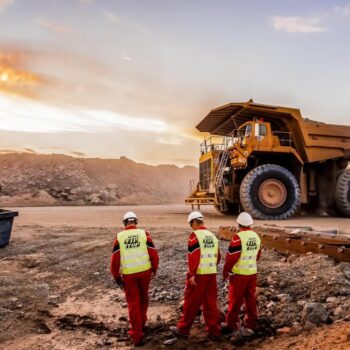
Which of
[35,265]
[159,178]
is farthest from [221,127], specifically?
[159,178]

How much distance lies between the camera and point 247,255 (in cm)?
425

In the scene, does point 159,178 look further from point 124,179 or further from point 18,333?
point 18,333

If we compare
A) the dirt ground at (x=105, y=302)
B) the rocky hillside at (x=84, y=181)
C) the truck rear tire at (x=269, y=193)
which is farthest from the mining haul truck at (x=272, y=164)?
the rocky hillside at (x=84, y=181)

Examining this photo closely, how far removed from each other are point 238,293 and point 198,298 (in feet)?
1.42

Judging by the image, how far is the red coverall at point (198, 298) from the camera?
409cm

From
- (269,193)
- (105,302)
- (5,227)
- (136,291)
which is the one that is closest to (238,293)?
(136,291)

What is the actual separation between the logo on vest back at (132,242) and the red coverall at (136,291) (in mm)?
105

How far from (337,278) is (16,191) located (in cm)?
3498

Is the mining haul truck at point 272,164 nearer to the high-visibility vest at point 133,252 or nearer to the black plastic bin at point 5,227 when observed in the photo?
the black plastic bin at point 5,227

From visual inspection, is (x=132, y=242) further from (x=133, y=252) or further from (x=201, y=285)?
(x=201, y=285)

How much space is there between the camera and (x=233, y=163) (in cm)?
1352

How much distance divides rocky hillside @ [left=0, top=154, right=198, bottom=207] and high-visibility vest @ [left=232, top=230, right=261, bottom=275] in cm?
2525

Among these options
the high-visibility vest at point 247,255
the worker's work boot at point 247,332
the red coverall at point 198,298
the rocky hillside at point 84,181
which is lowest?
the worker's work boot at point 247,332

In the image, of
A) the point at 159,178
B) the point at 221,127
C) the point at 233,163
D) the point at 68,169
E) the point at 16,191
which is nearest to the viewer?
the point at 233,163
